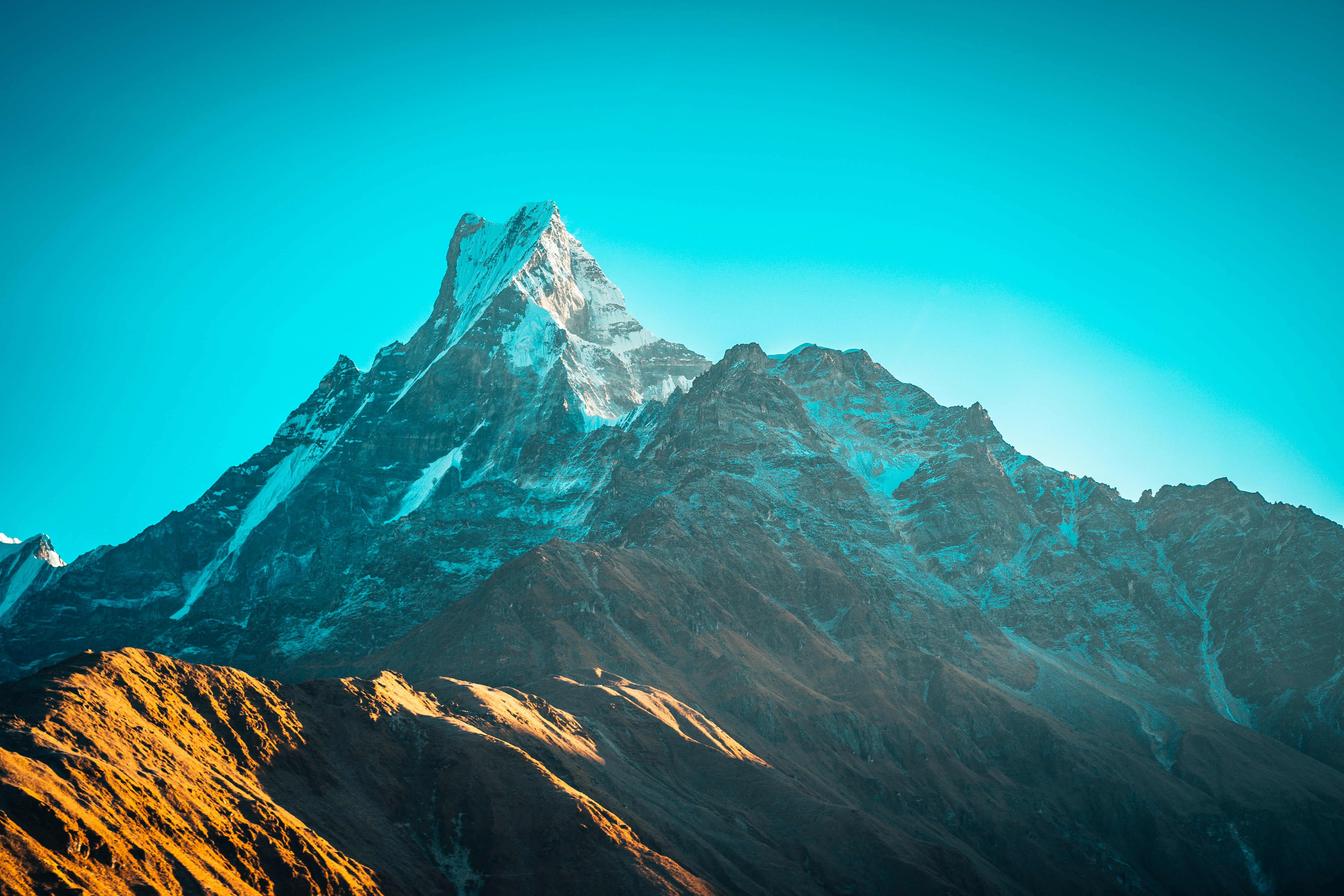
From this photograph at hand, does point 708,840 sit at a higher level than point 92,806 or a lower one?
higher

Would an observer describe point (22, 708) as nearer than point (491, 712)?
Yes

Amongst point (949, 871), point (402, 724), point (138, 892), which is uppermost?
point (949, 871)

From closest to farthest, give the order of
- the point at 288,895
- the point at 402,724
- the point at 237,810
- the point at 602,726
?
the point at 288,895 < the point at 237,810 < the point at 402,724 < the point at 602,726

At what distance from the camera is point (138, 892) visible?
7981cm

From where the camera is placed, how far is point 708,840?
474 ft

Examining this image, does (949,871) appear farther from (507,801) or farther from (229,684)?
(229,684)

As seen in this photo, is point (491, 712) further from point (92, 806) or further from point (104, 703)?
point (92, 806)

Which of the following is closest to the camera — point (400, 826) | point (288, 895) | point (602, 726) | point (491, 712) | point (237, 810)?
point (288, 895)

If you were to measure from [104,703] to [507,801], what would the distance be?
50.9 m

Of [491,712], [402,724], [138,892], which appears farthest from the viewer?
[491,712]

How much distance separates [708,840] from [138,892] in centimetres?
8508

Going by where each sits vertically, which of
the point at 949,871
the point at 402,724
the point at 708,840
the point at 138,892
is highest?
the point at 949,871

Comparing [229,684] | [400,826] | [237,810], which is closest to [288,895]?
[237,810]

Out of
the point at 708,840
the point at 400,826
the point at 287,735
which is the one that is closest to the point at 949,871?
the point at 708,840
